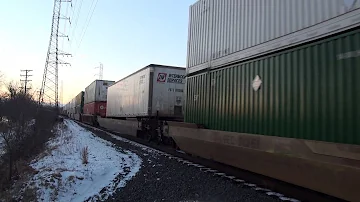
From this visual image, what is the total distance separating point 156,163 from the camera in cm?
870

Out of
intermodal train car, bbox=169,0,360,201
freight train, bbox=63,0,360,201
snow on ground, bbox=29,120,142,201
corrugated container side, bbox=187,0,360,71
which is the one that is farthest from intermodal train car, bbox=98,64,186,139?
intermodal train car, bbox=169,0,360,201

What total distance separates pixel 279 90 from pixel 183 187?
2589 millimetres

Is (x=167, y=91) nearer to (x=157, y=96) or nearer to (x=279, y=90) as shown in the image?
(x=157, y=96)

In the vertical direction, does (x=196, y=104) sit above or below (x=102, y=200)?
above

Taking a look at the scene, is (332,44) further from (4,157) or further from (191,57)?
(4,157)

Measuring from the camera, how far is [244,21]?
278 inches

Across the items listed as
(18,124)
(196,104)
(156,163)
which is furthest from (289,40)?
(18,124)

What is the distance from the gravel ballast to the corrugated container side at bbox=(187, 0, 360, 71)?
2934 mm

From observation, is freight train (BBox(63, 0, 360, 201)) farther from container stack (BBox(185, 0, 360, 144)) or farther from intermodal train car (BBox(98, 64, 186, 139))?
intermodal train car (BBox(98, 64, 186, 139))

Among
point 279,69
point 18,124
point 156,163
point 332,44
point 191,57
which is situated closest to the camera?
point 332,44

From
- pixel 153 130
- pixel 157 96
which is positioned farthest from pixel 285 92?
pixel 153 130

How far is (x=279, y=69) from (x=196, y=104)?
374 cm

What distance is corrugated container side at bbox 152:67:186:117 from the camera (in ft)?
47.0

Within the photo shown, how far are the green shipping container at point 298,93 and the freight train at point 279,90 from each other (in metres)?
0.01
